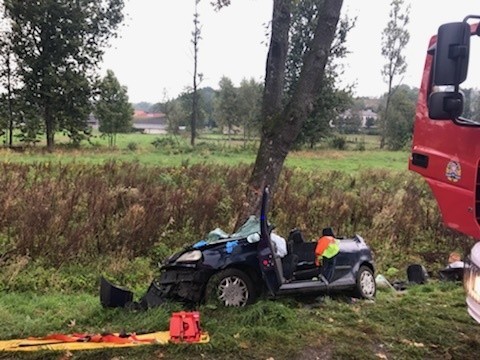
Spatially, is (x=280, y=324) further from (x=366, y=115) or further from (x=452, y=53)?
(x=366, y=115)

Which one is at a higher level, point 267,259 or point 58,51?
point 58,51

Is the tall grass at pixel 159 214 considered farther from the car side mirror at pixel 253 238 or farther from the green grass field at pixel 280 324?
the car side mirror at pixel 253 238

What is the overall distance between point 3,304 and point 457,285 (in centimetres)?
612

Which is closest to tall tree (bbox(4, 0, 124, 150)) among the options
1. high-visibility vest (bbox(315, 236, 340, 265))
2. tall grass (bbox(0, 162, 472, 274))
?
tall grass (bbox(0, 162, 472, 274))

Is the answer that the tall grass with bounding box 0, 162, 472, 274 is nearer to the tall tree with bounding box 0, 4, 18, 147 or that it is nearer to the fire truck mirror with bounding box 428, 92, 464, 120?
the fire truck mirror with bounding box 428, 92, 464, 120

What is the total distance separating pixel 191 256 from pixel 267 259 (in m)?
0.80

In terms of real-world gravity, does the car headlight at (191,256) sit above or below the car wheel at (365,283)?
above

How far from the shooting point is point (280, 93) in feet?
24.3

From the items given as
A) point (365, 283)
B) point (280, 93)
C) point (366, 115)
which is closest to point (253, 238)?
point (365, 283)

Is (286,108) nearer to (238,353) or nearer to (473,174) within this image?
(473,174)

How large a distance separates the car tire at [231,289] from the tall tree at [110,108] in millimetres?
32743

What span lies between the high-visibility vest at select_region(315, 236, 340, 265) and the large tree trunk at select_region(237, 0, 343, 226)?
1.50 meters

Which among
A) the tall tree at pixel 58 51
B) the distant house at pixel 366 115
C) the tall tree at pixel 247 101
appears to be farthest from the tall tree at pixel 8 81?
the distant house at pixel 366 115

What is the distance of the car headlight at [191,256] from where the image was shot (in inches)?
190
